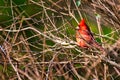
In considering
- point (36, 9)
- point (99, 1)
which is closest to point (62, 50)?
point (99, 1)

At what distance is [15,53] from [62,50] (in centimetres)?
39

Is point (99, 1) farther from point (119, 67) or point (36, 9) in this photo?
point (36, 9)

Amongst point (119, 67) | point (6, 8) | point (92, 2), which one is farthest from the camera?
point (6, 8)

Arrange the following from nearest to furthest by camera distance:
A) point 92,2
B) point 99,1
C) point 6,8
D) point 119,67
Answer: point 119,67 → point 99,1 → point 92,2 → point 6,8

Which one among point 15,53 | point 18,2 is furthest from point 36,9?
point 15,53

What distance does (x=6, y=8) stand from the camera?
479 cm

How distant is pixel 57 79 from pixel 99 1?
725 mm

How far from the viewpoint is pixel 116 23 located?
13.0 feet

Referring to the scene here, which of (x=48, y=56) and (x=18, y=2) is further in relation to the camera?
(x=18, y=2)

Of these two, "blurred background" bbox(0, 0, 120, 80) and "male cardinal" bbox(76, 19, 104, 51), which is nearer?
"blurred background" bbox(0, 0, 120, 80)

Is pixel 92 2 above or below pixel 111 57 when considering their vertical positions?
above

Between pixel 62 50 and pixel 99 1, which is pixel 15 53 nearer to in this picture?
pixel 62 50

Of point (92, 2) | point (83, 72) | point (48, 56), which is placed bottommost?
point (83, 72)

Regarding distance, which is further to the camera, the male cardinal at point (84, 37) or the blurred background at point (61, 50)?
the male cardinal at point (84, 37)
